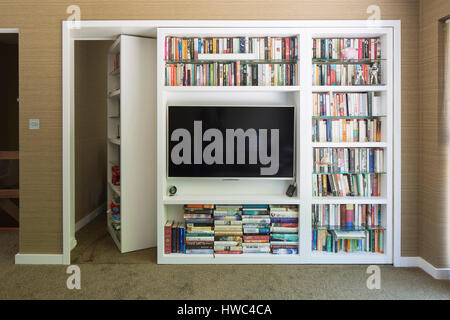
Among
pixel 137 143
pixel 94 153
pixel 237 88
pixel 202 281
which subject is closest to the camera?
pixel 202 281

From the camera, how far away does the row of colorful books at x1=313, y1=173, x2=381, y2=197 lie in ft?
11.0

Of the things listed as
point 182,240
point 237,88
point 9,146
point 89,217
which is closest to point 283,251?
point 182,240

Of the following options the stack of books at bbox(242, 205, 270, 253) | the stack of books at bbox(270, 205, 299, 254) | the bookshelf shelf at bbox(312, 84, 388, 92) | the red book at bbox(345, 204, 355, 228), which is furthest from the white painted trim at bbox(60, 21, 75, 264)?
the red book at bbox(345, 204, 355, 228)

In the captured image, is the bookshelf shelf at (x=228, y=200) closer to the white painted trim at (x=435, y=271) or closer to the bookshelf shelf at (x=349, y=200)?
the bookshelf shelf at (x=349, y=200)

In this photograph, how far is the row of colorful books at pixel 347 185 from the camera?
336 cm

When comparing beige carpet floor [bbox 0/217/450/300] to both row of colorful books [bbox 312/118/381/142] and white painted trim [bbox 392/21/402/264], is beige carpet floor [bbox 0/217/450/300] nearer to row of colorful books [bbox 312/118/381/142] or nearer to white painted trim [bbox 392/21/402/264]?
white painted trim [bbox 392/21/402/264]

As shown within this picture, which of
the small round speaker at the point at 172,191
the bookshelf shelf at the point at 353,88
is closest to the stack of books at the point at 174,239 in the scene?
the small round speaker at the point at 172,191

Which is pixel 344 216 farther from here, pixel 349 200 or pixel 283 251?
pixel 283 251

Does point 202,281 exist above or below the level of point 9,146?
below

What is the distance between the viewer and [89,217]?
4.74 m

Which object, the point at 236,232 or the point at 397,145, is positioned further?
the point at 236,232

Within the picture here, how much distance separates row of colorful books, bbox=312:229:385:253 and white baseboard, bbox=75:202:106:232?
278 centimetres

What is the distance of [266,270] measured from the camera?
10.3ft

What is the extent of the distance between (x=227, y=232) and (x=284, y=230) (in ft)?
1.72
